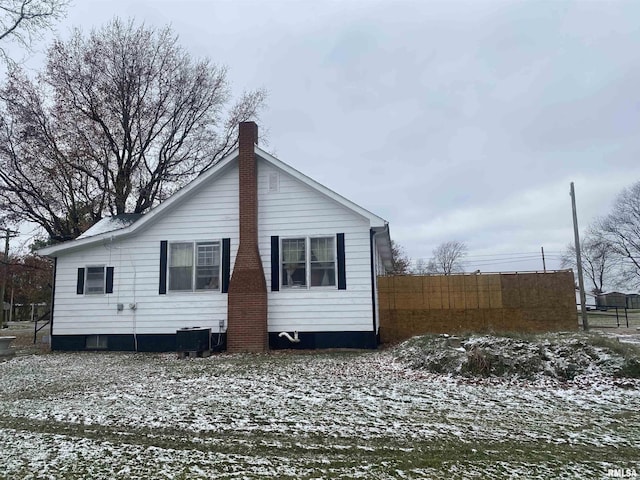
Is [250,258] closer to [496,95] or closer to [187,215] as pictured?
[187,215]

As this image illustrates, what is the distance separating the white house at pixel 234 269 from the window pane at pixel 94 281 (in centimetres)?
3

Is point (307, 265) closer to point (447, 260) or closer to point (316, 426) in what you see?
point (316, 426)

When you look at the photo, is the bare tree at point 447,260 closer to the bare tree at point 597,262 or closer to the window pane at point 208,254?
the bare tree at point 597,262

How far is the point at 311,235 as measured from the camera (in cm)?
1254

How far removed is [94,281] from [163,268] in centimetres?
237

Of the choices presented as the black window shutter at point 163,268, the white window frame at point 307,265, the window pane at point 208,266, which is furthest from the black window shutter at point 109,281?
the white window frame at point 307,265

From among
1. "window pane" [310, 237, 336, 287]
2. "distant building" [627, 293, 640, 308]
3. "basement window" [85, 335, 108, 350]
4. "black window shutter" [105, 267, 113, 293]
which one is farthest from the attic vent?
"distant building" [627, 293, 640, 308]

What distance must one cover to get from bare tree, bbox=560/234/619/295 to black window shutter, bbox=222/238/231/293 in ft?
175

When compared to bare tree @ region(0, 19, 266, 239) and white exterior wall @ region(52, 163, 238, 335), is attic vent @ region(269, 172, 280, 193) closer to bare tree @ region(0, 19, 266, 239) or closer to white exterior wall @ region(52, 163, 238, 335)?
white exterior wall @ region(52, 163, 238, 335)

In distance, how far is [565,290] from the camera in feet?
43.8

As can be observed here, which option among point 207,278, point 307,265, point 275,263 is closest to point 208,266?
point 207,278

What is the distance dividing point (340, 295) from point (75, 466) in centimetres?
856

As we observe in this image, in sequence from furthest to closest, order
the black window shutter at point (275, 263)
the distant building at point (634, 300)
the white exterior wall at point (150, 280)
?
the distant building at point (634, 300) < the white exterior wall at point (150, 280) < the black window shutter at point (275, 263)

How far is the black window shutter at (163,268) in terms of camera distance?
13.0m
